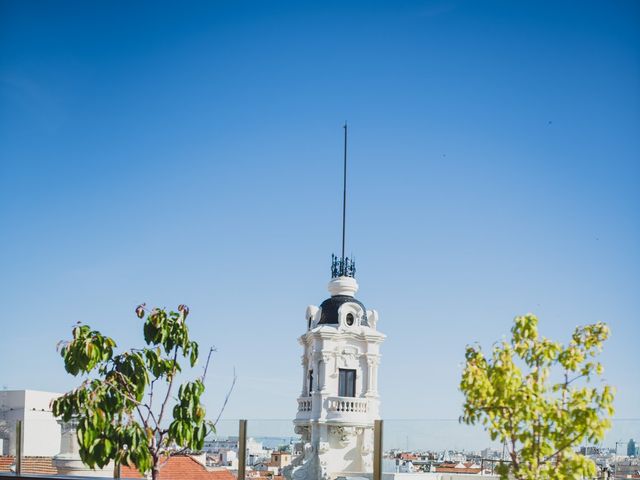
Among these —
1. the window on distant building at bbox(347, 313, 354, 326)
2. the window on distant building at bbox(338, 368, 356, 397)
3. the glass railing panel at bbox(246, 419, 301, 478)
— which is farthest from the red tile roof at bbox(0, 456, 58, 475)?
the window on distant building at bbox(347, 313, 354, 326)

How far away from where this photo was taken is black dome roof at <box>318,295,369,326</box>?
23.9 m

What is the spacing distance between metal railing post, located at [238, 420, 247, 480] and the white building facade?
859 cm

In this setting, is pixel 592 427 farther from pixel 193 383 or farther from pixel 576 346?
pixel 193 383

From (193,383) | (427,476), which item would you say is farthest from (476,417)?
(427,476)

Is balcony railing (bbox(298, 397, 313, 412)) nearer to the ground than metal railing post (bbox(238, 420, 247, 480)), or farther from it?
farther from it

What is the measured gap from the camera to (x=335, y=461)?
22859 mm

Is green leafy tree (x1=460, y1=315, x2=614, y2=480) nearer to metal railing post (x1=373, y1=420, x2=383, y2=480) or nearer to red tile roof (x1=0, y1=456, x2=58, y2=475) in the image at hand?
metal railing post (x1=373, y1=420, x2=383, y2=480)

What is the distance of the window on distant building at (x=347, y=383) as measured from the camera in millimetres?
23578

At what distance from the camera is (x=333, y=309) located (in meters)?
24.1

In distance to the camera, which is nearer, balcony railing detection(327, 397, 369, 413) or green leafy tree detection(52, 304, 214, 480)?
green leafy tree detection(52, 304, 214, 480)

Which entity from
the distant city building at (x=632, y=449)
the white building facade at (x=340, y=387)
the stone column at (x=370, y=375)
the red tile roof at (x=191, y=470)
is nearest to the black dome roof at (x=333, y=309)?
the white building facade at (x=340, y=387)

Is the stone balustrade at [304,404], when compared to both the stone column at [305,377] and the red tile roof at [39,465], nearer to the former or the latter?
the stone column at [305,377]

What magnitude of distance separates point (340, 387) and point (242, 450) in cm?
966

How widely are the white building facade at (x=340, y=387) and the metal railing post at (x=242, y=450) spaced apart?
8.59 metres
